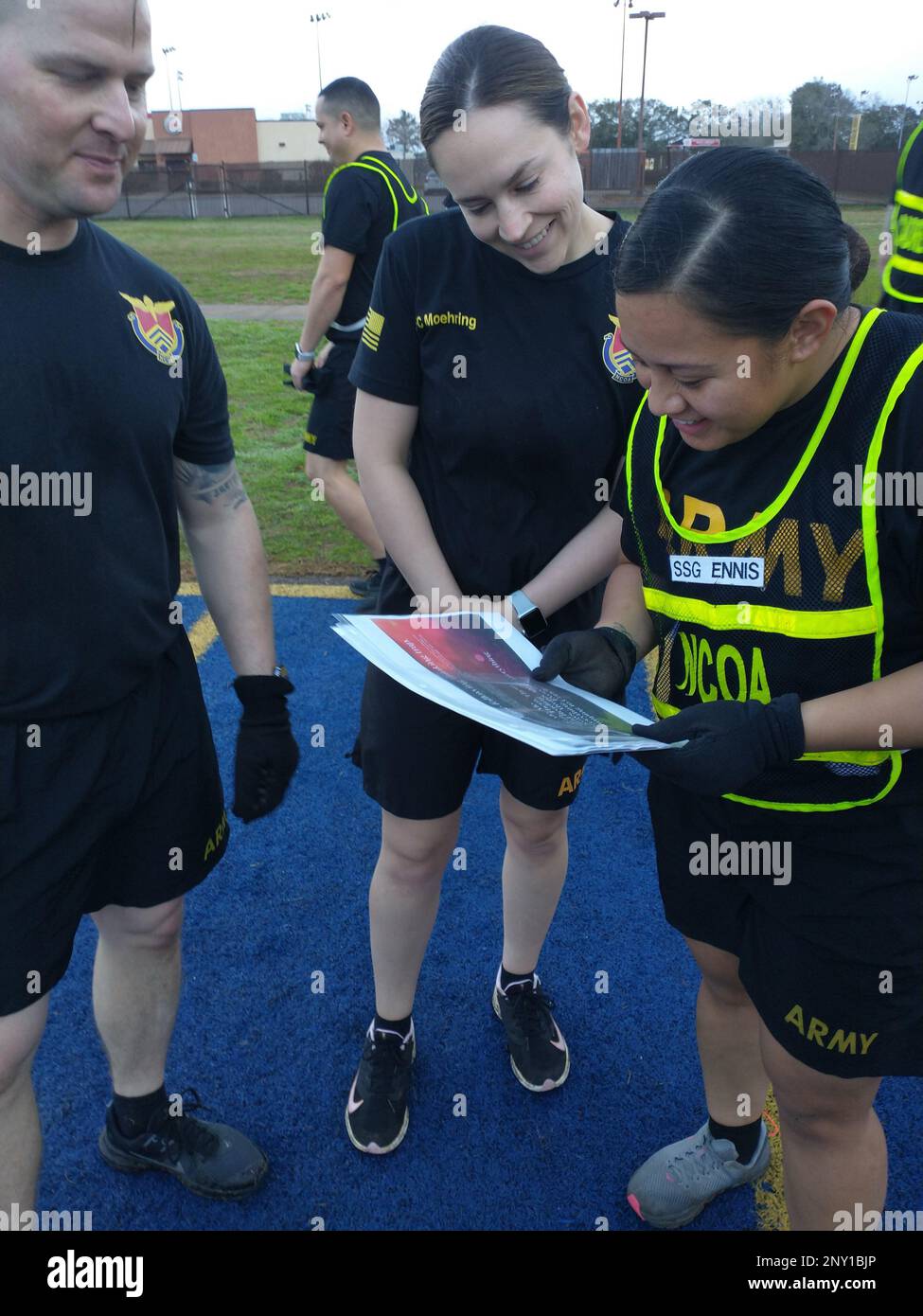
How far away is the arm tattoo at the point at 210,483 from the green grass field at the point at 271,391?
1.29m

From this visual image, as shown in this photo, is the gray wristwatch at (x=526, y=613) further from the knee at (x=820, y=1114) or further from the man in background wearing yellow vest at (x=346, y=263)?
the man in background wearing yellow vest at (x=346, y=263)

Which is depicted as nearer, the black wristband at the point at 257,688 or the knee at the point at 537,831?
the black wristband at the point at 257,688

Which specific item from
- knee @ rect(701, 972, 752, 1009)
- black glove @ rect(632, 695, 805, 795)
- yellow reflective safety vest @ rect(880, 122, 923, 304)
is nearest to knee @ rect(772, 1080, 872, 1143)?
knee @ rect(701, 972, 752, 1009)

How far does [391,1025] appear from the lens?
2537 mm

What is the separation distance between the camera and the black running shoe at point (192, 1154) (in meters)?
2.30

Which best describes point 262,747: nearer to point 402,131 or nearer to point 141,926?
point 141,926

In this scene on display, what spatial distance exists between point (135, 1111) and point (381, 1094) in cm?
58

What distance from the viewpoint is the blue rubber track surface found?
7.57ft

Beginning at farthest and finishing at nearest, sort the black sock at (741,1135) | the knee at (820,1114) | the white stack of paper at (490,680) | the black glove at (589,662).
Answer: the black sock at (741,1135) → the black glove at (589,662) → the knee at (820,1114) → the white stack of paper at (490,680)

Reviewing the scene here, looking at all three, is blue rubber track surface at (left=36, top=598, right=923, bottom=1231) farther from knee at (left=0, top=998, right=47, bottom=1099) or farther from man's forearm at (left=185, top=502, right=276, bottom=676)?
man's forearm at (left=185, top=502, right=276, bottom=676)

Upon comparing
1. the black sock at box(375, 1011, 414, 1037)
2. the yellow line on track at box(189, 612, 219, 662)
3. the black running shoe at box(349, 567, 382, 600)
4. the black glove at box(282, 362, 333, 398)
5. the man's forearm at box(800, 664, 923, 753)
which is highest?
the man's forearm at box(800, 664, 923, 753)

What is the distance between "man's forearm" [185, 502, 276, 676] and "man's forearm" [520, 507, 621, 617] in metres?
0.60

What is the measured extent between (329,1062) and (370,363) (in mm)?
1815

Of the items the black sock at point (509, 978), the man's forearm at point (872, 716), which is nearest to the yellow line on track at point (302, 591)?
the black sock at point (509, 978)
